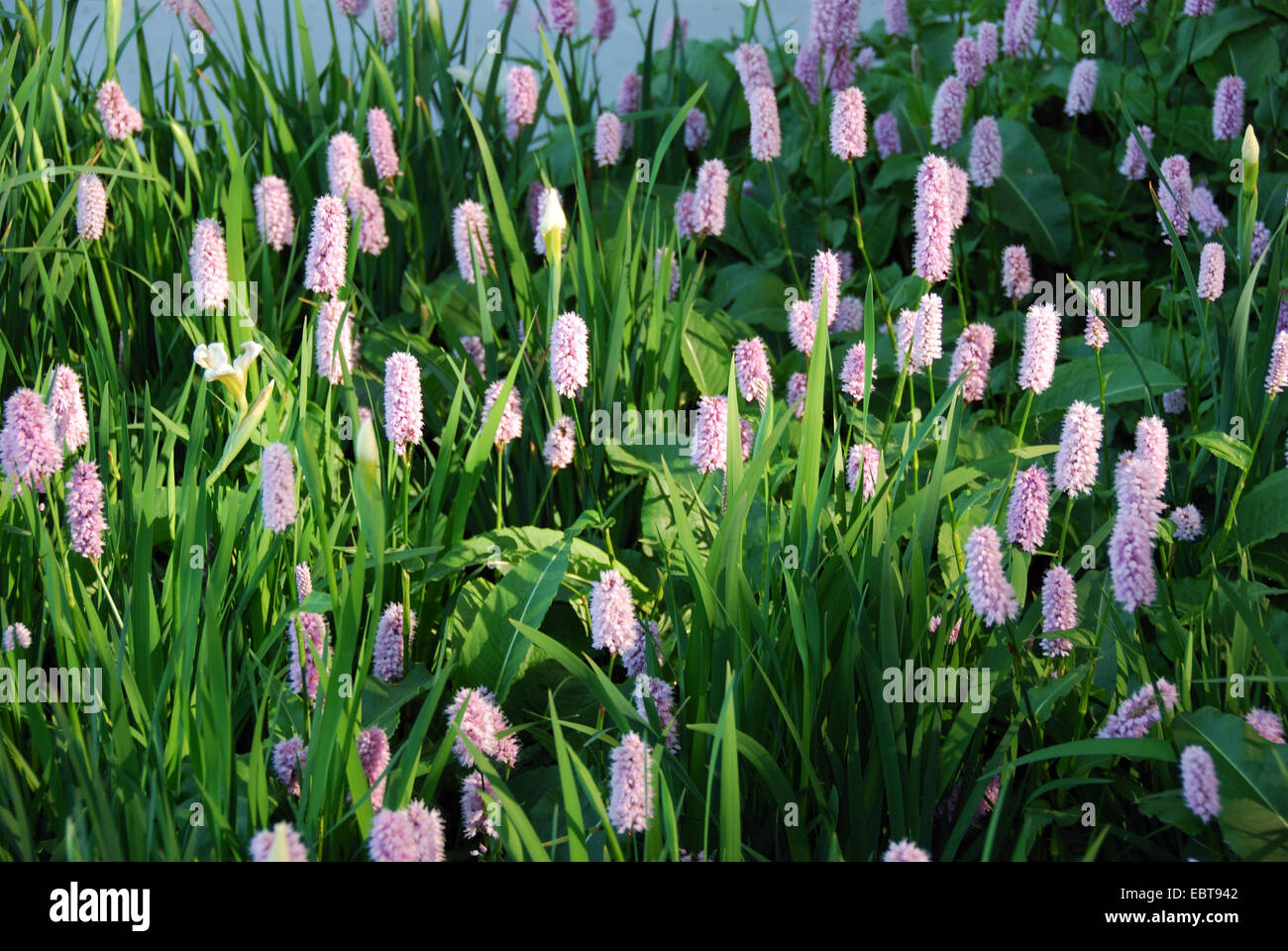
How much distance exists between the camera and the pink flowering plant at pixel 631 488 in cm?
163

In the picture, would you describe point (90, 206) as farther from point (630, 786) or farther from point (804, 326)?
point (630, 786)

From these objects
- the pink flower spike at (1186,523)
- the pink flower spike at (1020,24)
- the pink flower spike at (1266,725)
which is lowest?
the pink flower spike at (1266,725)

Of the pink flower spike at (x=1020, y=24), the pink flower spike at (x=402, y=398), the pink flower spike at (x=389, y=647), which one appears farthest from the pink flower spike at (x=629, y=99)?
the pink flower spike at (x=389, y=647)

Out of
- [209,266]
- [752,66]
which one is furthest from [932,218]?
[209,266]

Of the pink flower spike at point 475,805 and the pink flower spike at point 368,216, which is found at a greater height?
the pink flower spike at point 368,216

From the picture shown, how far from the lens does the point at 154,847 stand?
1.55 meters

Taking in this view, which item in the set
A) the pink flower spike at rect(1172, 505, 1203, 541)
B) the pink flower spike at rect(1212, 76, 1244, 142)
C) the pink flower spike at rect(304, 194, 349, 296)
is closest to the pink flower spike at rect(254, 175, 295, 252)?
the pink flower spike at rect(304, 194, 349, 296)

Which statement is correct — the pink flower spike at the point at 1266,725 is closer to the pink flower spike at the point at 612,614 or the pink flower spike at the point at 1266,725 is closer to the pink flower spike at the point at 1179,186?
the pink flower spike at the point at 612,614

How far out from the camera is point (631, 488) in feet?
8.11

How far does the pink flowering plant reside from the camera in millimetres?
1629

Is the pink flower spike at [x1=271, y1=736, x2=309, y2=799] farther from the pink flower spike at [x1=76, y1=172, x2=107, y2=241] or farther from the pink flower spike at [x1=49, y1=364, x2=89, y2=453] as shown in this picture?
the pink flower spike at [x1=76, y1=172, x2=107, y2=241]

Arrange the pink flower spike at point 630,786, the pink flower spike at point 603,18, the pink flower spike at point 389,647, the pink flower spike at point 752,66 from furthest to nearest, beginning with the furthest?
the pink flower spike at point 603,18, the pink flower spike at point 752,66, the pink flower spike at point 389,647, the pink flower spike at point 630,786

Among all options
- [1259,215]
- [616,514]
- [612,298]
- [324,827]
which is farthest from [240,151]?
[1259,215]
